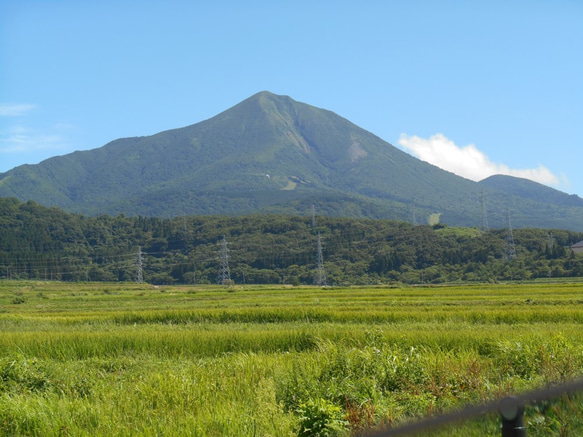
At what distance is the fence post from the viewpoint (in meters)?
3.22

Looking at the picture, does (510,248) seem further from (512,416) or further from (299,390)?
(512,416)

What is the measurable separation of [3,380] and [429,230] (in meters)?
103

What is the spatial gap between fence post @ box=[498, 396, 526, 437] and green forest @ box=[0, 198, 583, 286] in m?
76.3

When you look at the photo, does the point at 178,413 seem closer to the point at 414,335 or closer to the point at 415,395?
the point at 415,395

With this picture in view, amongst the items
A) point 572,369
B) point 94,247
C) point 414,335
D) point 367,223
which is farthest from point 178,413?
point 94,247

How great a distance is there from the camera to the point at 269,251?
11919 centimetres

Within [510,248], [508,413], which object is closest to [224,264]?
[510,248]

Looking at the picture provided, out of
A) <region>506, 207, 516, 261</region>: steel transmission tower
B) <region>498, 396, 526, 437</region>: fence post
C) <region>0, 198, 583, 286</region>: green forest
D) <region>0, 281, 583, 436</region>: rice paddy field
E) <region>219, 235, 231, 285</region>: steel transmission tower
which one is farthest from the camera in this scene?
<region>219, 235, 231, 285</region>: steel transmission tower

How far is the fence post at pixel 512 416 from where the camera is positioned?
127 inches

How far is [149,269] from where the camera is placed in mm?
117875

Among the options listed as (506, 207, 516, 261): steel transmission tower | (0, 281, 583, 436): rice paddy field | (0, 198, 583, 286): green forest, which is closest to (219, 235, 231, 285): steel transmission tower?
(0, 198, 583, 286): green forest

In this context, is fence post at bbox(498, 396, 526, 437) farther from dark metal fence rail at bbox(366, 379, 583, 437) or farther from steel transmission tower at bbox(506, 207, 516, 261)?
steel transmission tower at bbox(506, 207, 516, 261)

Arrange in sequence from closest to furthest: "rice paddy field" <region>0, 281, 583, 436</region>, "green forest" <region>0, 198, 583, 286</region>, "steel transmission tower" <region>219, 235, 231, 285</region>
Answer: "rice paddy field" <region>0, 281, 583, 436</region>
"green forest" <region>0, 198, 583, 286</region>
"steel transmission tower" <region>219, 235, 231, 285</region>

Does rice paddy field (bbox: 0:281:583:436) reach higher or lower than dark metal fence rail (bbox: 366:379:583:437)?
lower
